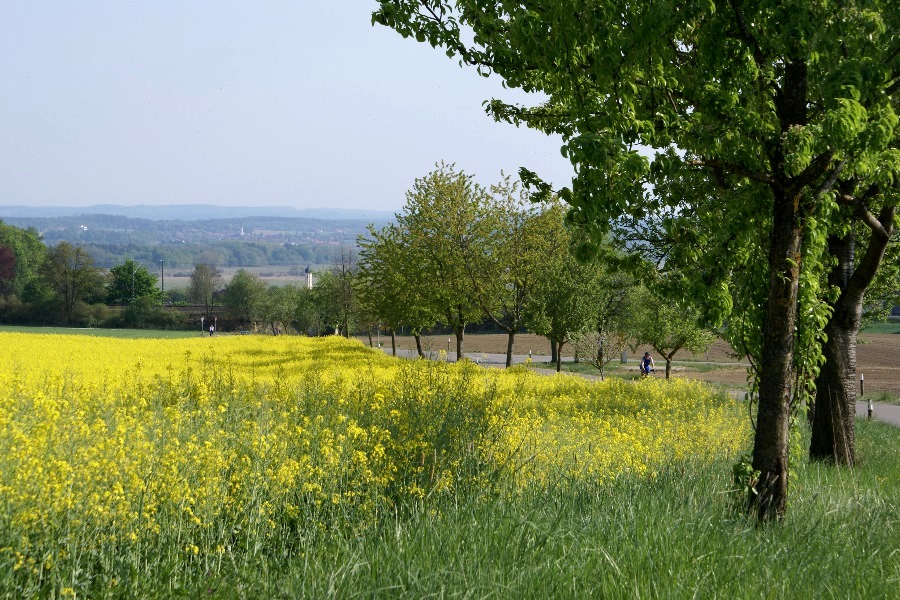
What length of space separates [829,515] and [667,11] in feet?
13.6

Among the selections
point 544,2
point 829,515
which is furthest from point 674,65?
point 829,515

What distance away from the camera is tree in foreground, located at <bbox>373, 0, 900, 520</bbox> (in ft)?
19.0

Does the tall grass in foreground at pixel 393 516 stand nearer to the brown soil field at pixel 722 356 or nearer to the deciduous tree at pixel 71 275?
the brown soil field at pixel 722 356

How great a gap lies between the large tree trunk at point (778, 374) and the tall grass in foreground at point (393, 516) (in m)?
0.31

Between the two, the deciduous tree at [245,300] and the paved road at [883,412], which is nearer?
the paved road at [883,412]

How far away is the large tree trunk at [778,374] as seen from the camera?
6512 millimetres

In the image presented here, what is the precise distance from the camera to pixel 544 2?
20.6 ft

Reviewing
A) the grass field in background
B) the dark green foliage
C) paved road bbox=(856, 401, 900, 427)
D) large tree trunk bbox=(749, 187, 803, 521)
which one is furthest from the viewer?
the dark green foliage

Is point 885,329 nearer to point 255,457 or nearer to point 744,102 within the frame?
point 744,102

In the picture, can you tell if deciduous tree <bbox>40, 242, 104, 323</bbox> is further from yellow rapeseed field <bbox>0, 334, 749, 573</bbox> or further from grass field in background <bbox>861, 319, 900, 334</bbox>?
yellow rapeseed field <bbox>0, 334, 749, 573</bbox>

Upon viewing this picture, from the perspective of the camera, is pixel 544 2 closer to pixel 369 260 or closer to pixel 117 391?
pixel 117 391

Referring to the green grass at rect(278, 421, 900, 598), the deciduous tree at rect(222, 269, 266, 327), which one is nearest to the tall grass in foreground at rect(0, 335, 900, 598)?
the green grass at rect(278, 421, 900, 598)

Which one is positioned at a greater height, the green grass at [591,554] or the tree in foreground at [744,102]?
the tree in foreground at [744,102]

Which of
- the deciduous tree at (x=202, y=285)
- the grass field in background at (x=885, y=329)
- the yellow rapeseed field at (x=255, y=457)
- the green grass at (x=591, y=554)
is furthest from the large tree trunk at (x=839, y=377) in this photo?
the deciduous tree at (x=202, y=285)
